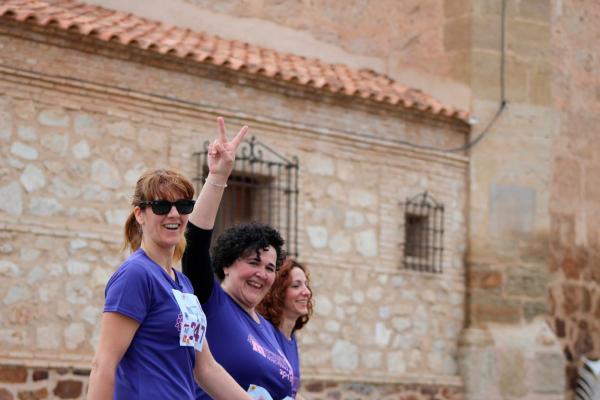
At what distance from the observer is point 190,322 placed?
392 cm

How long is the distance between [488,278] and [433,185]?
1.24 m

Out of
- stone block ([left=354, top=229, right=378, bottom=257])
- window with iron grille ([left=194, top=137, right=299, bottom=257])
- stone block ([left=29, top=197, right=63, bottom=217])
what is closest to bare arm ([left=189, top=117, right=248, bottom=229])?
stone block ([left=29, top=197, right=63, bottom=217])

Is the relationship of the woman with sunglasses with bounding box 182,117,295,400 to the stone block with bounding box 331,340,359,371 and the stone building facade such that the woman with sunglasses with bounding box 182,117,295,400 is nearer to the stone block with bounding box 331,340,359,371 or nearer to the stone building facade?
the stone building facade

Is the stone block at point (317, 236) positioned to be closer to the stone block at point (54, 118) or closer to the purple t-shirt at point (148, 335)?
the stone block at point (54, 118)

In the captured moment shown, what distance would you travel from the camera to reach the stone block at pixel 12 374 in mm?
9555

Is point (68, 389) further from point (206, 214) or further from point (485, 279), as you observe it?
point (206, 214)

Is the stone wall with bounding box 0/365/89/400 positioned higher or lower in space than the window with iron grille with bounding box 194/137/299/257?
lower

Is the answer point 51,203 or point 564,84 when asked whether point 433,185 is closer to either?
point 564,84

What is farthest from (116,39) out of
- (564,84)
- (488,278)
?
(564,84)

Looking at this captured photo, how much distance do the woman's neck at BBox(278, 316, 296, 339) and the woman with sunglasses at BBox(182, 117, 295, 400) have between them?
606 millimetres

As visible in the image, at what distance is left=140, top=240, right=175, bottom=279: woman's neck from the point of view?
399 centimetres

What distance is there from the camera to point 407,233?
13195mm

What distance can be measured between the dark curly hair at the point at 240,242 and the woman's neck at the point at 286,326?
2.81 feet

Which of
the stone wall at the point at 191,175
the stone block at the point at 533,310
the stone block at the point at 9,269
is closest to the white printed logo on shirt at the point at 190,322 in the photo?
the stone wall at the point at 191,175
